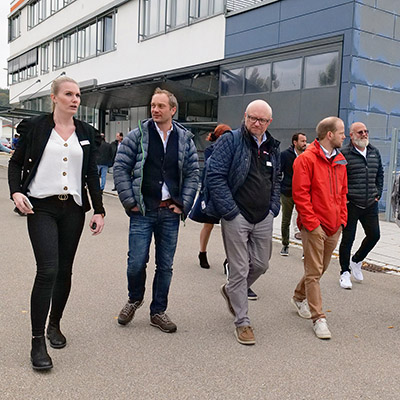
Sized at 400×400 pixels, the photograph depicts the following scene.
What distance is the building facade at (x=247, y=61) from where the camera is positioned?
12.4 meters

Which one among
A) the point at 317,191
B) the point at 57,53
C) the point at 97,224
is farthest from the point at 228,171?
the point at 57,53

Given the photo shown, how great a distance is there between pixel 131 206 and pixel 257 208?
1034mm

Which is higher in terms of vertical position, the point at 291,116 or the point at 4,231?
the point at 291,116

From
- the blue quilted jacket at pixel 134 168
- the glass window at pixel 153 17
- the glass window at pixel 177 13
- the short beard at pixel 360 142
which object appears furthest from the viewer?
the glass window at pixel 153 17

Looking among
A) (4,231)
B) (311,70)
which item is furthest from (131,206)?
(311,70)

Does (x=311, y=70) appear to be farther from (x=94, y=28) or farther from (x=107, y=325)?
(x=94, y=28)

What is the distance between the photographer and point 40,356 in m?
3.15

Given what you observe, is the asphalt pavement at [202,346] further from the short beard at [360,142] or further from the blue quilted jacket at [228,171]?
the short beard at [360,142]

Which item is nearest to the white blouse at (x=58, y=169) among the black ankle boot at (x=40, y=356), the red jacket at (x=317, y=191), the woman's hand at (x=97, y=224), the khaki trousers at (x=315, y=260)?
the woman's hand at (x=97, y=224)

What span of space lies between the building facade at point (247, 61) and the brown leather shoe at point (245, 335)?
28.8 feet

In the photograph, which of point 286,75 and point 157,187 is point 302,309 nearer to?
point 157,187

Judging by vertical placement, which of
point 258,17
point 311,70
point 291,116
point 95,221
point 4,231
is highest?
point 258,17

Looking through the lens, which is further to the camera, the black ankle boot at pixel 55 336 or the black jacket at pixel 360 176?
the black jacket at pixel 360 176

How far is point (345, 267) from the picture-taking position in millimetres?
5645
